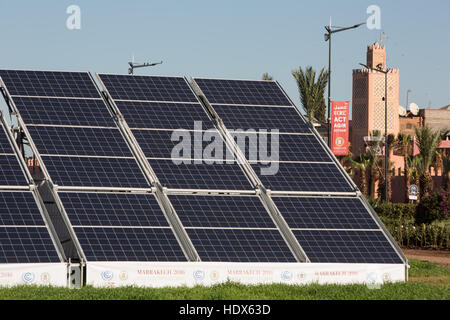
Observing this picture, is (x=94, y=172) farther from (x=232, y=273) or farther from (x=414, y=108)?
(x=414, y=108)

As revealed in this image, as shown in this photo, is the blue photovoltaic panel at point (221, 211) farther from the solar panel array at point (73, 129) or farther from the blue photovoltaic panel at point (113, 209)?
the solar panel array at point (73, 129)

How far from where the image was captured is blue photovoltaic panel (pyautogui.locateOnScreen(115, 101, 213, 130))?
30.3 metres

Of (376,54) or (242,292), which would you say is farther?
(376,54)

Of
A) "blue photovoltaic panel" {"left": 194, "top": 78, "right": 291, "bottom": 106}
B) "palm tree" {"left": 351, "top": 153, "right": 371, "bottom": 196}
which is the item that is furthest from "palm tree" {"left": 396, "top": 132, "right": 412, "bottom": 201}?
"blue photovoltaic panel" {"left": 194, "top": 78, "right": 291, "bottom": 106}

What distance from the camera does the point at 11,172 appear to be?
26953 mm

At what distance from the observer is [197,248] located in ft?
83.6

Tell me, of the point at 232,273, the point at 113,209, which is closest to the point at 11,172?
the point at 113,209

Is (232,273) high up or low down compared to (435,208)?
down

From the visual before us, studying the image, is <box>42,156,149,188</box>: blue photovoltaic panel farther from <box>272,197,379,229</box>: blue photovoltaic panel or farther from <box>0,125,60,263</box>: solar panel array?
<box>272,197,379,229</box>: blue photovoltaic panel

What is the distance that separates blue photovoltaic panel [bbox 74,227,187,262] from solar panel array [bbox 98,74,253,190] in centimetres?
242

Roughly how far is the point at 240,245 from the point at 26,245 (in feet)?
20.0
